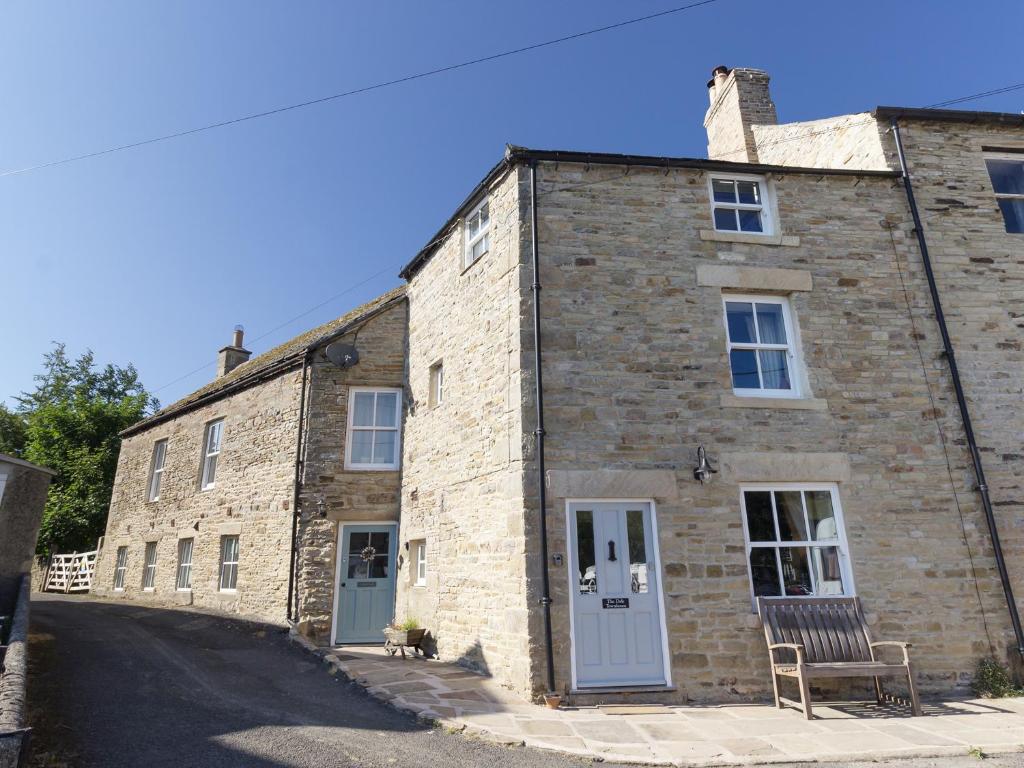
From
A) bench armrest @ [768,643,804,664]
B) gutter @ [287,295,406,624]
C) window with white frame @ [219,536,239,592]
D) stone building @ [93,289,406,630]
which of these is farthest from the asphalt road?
window with white frame @ [219,536,239,592]

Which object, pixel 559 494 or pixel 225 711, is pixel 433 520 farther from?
pixel 225 711

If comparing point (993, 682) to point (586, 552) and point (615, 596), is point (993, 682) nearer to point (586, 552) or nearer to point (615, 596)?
point (615, 596)

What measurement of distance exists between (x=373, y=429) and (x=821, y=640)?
840 centimetres

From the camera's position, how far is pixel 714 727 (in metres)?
6.36

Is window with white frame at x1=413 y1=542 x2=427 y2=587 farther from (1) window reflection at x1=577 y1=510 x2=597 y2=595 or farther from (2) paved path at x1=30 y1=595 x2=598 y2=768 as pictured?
(1) window reflection at x1=577 y1=510 x2=597 y2=595

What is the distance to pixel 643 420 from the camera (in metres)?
8.27

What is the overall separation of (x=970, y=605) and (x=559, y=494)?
5.51m

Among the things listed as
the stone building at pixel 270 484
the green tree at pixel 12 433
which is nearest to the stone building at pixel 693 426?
the stone building at pixel 270 484

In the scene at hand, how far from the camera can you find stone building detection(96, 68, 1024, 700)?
775 centimetres

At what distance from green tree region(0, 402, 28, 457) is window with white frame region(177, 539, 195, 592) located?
23.8 metres

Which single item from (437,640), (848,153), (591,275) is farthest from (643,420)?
(848,153)

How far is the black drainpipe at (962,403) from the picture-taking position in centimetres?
803

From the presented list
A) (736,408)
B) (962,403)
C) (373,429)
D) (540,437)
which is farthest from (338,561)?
(962,403)

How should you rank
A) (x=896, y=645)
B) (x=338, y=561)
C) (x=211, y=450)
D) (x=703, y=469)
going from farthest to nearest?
(x=211, y=450) → (x=338, y=561) → (x=703, y=469) → (x=896, y=645)
